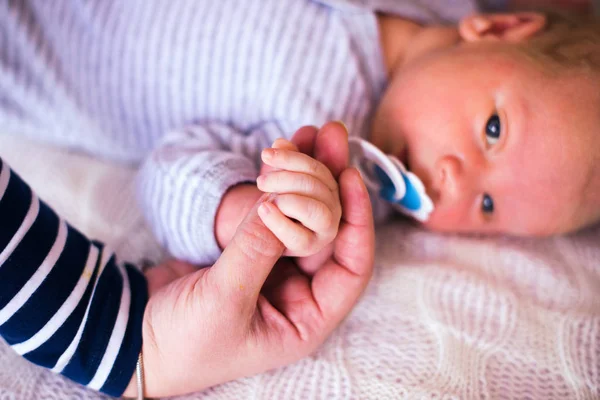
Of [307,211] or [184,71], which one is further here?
[184,71]

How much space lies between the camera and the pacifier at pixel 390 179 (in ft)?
2.80

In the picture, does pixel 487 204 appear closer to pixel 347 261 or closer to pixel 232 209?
pixel 347 261

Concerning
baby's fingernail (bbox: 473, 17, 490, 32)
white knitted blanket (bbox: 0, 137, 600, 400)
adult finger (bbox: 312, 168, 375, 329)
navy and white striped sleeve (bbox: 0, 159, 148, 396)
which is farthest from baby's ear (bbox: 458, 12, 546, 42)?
navy and white striped sleeve (bbox: 0, 159, 148, 396)

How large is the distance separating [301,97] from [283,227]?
44 centimetres

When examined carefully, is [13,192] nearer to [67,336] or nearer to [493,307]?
[67,336]

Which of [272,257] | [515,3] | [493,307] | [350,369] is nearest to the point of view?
[272,257]

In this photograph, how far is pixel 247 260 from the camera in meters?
0.62

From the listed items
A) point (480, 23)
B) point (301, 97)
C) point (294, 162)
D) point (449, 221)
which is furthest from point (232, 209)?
point (480, 23)

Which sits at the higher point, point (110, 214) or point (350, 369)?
point (110, 214)

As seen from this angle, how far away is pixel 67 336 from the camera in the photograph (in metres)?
0.65

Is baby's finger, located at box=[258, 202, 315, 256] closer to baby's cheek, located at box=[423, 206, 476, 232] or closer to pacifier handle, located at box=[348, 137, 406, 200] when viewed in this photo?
pacifier handle, located at box=[348, 137, 406, 200]

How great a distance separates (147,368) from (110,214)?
0.37m

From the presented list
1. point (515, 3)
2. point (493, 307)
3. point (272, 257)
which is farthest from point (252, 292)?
point (515, 3)

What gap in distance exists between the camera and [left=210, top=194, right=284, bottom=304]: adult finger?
0.62m
